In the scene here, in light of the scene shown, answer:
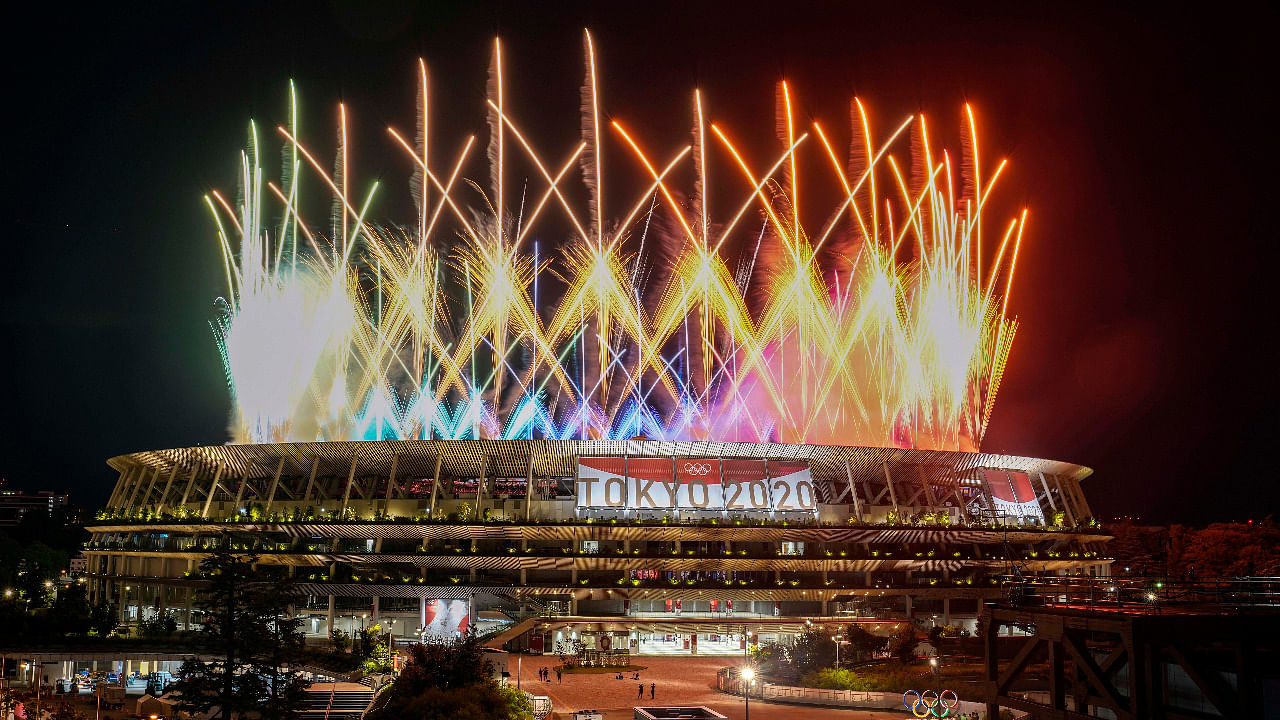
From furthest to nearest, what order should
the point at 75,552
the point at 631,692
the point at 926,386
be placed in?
the point at 75,552 → the point at 926,386 → the point at 631,692

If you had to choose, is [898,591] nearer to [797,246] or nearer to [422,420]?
[797,246]

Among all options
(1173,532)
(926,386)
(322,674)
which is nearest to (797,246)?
(926,386)

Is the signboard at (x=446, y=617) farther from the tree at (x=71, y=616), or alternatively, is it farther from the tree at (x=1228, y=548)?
the tree at (x=1228, y=548)

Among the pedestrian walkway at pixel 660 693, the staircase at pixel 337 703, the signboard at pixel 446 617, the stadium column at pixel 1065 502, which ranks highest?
the stadium column at pixel 1065 502

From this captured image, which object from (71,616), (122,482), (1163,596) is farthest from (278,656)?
(122,482)

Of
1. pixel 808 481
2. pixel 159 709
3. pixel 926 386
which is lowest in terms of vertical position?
pixel 159 709

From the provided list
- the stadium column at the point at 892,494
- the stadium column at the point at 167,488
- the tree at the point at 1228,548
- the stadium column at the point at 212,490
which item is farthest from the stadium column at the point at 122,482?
the tree at the point at 1228,548
